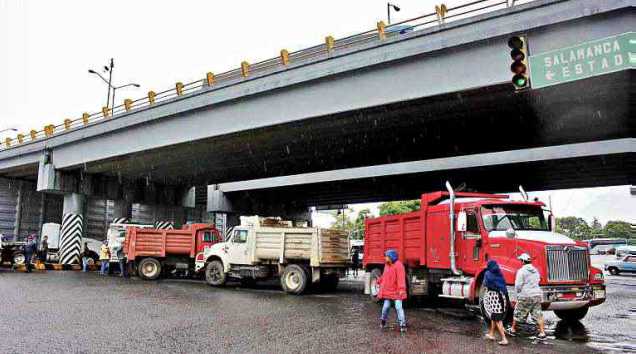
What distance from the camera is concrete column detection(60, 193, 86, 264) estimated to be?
2967cm

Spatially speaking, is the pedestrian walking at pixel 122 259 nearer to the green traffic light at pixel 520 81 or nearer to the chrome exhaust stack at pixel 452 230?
the chrome exhaust stack at pixel 452 230

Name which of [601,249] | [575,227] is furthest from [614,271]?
[575,227]

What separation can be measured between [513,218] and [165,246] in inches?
617

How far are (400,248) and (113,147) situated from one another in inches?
677

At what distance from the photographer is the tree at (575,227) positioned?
114m

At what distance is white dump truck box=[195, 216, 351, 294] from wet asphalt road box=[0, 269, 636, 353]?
3.83ft

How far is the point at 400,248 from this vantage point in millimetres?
13898

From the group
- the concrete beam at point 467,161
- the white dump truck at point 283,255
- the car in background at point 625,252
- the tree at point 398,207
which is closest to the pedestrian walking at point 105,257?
the white dump truck at point 283,255

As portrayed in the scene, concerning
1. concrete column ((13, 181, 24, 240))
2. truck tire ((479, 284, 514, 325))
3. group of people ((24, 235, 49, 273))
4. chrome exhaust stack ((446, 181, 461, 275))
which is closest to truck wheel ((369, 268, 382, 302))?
chrome exhaust stack ((446, 181, 461, 275))

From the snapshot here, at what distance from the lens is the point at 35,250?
84.5 ft

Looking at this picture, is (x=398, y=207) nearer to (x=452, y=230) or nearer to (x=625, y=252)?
(x=625, y=252)

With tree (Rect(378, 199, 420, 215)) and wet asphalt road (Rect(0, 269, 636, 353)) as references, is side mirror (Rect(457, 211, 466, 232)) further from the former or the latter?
tree (Rect(378, 199, 420, 215))

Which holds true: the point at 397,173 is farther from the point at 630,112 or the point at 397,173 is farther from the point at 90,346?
the point at 90,346

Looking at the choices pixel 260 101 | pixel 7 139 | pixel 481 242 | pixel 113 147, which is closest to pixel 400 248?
pixel 481 242
